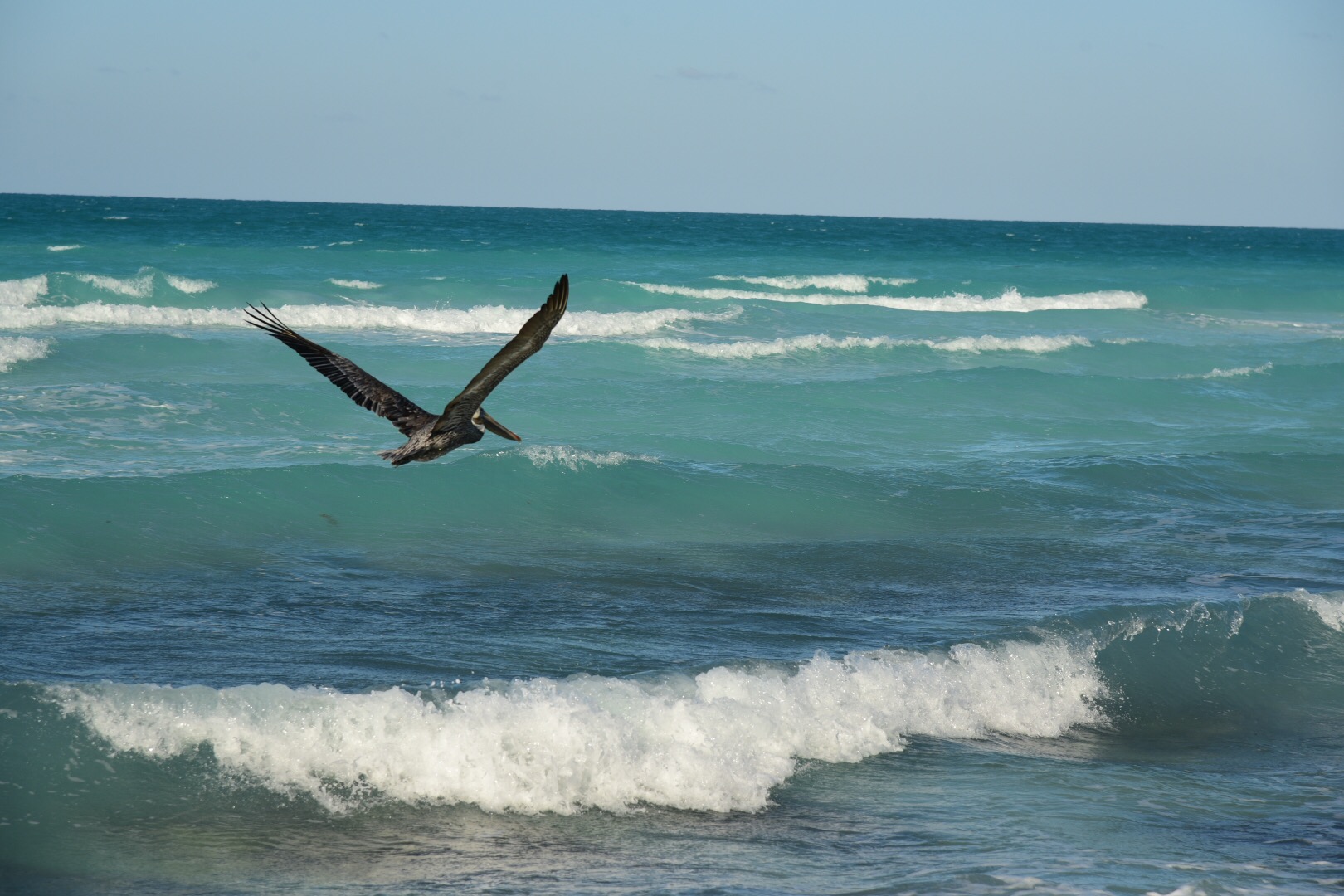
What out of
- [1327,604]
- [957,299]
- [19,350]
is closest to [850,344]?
[19,350]

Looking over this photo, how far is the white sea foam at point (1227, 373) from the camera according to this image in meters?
21.8

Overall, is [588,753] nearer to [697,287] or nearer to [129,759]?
[129,759]

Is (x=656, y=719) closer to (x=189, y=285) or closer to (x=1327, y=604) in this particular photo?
(x=1327, y=604)

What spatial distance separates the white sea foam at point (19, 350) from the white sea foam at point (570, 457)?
8122mm

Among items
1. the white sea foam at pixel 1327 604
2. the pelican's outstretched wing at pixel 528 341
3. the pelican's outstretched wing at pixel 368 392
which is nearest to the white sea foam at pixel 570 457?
the pelican's outstretched wing at pixel 368 392

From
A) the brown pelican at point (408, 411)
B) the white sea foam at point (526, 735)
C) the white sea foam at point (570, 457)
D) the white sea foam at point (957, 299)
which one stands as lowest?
the white sea foam at point (526, 735)

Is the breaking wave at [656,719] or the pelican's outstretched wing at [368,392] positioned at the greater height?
the pelican's outstretched wing at [368,392]

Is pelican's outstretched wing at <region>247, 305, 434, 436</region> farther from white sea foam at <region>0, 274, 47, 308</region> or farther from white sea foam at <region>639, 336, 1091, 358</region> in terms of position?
white sea foam at <region>0, 274, 47, 308</region>

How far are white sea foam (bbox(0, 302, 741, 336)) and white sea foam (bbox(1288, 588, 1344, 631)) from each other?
16.7 meters

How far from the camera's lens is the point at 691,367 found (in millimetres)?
21234

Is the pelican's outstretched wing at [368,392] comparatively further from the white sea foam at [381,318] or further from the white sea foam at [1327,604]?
the white sea foam at [381,318]

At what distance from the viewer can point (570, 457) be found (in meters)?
13.4

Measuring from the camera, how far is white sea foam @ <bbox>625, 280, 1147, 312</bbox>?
111 feet

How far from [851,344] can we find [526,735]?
59.0 ft
